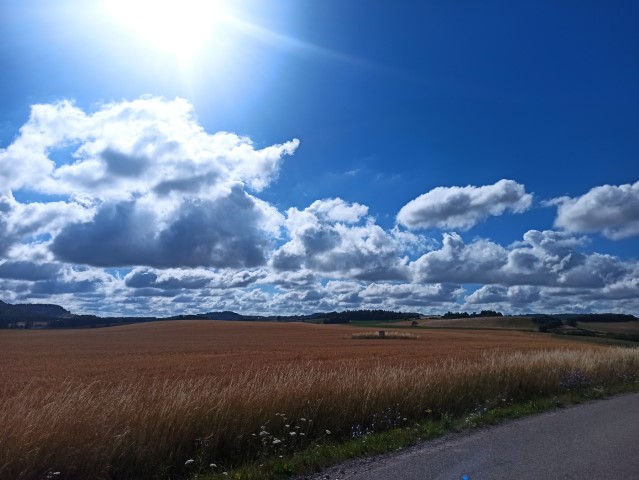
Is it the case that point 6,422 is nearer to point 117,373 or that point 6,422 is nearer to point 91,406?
point 91,406

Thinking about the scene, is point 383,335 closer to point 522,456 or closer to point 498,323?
point 498,323

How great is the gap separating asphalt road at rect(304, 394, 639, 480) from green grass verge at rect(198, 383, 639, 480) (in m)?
0.35

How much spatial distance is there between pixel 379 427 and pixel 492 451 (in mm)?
2779

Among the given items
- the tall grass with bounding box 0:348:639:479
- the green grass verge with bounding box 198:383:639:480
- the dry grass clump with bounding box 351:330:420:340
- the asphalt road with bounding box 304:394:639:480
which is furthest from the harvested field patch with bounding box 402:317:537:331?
the asphalt road with bounding box 304:394:639:480

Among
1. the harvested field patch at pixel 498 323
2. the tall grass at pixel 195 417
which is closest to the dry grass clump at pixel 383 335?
the harvested field patch at pixel 498 323

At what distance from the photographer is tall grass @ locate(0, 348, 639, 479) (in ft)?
25.2

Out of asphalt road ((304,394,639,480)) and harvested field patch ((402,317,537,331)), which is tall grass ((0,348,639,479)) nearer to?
asphalt road ((304,394,639,480))

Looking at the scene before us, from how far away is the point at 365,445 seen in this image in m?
9.60

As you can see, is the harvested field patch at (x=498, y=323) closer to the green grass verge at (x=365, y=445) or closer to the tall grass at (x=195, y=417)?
the green grass verge at (x=365, y=445)

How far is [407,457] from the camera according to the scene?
880 centimetres

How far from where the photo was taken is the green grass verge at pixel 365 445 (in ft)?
26.6

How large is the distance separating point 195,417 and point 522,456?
5.49 metres

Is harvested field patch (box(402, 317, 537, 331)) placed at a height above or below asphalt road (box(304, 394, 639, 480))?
above

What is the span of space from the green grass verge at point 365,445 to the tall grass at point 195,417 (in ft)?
1.52
